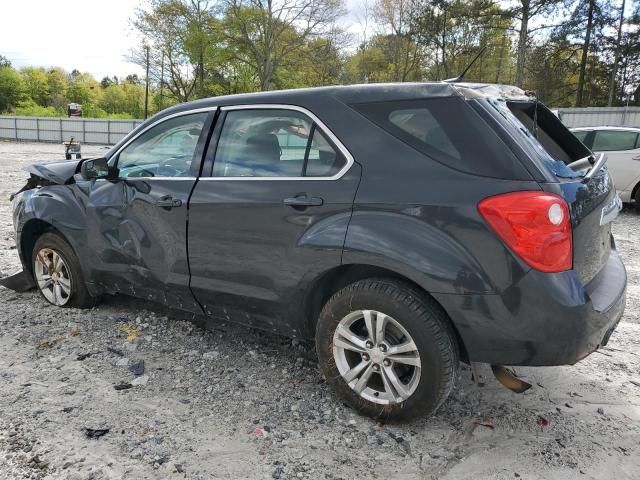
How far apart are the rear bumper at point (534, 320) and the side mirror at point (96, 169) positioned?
2.59 metres

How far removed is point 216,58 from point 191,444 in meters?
41.8

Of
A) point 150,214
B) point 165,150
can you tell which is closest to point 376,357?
point 150,214

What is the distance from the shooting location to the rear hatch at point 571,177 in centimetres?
240

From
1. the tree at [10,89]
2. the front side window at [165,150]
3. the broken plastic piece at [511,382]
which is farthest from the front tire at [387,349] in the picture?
the tree at [10,89]

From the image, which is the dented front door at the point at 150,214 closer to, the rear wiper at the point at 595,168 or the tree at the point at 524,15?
the rear wiper at the point at 595,168

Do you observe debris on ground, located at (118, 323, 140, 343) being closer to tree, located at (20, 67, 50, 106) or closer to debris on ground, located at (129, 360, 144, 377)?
debris on ground, located at (129, 360, 144, 377)

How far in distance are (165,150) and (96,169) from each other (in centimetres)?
54

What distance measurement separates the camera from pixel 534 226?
2293mm

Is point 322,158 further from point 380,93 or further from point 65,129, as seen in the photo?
point 65,129

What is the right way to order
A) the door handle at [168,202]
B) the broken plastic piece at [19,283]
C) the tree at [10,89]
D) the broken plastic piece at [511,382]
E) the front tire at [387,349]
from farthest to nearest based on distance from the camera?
the tree at [10,89] < the broken plastic piece at [19,283] < the door handle at [168,202] < the broken plastic piece at [511,382] < the front tire at [387,349]

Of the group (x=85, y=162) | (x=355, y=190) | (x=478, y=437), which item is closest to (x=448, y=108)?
(x=355, y=190)

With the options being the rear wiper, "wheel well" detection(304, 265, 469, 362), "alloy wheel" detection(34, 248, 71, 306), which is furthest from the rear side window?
"alloy wheel" detection(34, 248, 71, 306)

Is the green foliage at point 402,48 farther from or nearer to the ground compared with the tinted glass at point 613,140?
farther from the ground

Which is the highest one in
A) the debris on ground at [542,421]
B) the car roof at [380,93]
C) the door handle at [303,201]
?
the car roof at [380,93]
